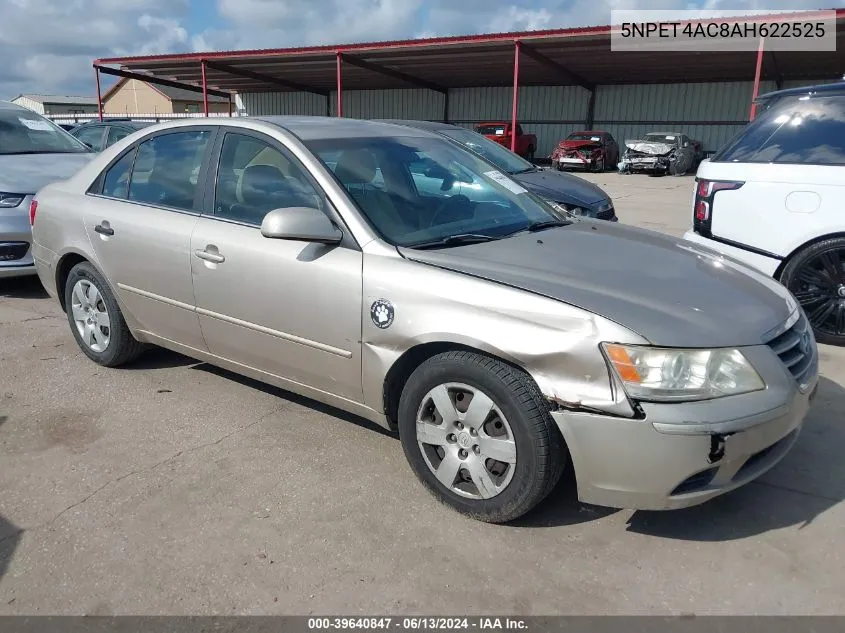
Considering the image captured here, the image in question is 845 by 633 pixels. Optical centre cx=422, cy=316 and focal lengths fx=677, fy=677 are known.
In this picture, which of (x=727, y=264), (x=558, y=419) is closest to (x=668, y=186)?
(x=727, y=264)

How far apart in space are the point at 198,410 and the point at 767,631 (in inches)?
116

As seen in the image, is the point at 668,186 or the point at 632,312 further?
the point at 668,186

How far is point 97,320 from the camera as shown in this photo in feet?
14.3

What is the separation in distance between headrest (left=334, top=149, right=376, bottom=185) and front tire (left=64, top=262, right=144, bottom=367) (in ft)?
6.01

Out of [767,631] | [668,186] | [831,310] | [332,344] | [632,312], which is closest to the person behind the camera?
[767,631]

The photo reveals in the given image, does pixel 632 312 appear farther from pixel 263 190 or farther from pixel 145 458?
pixel 145 458

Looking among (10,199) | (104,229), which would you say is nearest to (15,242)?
(10,199)

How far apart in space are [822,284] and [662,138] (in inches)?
803

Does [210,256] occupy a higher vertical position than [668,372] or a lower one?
higher

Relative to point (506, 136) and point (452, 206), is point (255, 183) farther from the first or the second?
point (506, 136)

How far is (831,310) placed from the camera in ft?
15.8

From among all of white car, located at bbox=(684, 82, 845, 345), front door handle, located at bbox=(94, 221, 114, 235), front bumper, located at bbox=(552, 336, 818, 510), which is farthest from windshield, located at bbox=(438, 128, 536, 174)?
front bumper, located at bbox=(552, 336, 818, 510)

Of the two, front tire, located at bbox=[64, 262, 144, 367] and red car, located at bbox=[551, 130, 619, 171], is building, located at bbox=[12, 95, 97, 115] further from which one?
front tire, located at bbox=[64, 262, 144, 367]

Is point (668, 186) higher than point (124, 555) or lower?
higher
